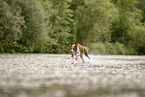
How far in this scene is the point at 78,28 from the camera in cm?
5003

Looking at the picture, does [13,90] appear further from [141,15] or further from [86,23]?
[141,15]

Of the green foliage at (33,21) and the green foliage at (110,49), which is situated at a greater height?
the green foliage at (33,21)

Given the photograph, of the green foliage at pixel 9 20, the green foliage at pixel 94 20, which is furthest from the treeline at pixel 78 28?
the green foliage at pixel 9 20

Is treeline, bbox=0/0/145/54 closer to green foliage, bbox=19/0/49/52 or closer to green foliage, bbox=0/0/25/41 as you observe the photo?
green foliage, bbox=19/0/49/52

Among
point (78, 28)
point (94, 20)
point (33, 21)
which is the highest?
point (94, 20)

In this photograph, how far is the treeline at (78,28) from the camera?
35.1m

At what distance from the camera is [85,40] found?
49.9 metres

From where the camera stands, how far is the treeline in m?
35.1

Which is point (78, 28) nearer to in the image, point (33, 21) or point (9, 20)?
point (33, 21)

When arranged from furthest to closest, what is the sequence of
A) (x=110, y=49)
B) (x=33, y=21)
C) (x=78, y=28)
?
(x=78, y=28) → (x=110, y=49) → (x=33, y=21)

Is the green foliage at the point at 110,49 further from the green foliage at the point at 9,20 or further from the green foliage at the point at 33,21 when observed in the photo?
the green foliage at the point at 9,20

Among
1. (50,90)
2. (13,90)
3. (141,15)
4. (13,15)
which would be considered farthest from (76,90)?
(141,15)

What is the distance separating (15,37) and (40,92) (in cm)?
2717

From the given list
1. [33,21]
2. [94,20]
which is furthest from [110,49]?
[33,21]
